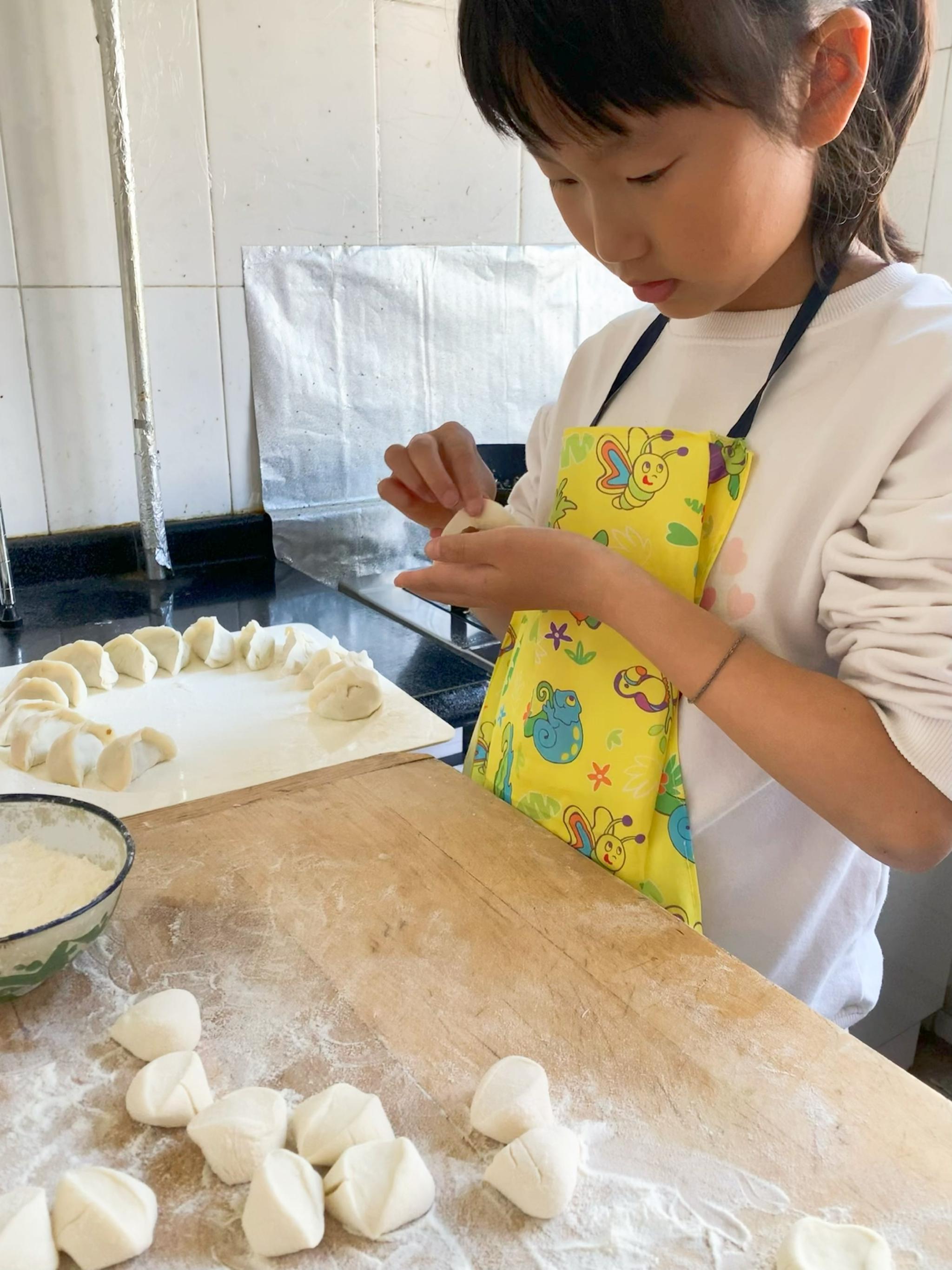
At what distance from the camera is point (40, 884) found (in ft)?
2.23

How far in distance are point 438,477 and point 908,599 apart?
46 centimetres

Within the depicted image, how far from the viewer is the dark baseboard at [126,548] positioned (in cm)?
154

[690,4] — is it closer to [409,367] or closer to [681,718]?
[681,718]

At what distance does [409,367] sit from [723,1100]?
1.49m

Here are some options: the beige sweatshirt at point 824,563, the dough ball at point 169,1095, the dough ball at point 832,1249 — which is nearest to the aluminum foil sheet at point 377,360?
the beige sweatshirt at point 824,563

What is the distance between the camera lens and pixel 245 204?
5.12 feet

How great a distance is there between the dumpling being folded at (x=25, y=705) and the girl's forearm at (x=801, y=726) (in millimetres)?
634

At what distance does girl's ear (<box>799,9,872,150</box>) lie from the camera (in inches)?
23.3

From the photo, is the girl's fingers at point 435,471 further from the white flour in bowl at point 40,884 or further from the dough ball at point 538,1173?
the dough ball at point 538,1173

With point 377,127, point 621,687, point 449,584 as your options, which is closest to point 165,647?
point 449,584

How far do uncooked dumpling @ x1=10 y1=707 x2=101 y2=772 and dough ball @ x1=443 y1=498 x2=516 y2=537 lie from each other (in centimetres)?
40

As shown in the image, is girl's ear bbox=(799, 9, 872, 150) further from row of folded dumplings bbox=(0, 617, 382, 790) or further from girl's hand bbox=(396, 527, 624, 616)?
row of folded dumplings bbox=(0, 617, 382, 790)

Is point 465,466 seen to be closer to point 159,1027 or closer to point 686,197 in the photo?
point 686,197

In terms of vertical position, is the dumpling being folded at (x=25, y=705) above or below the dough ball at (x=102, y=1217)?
below
